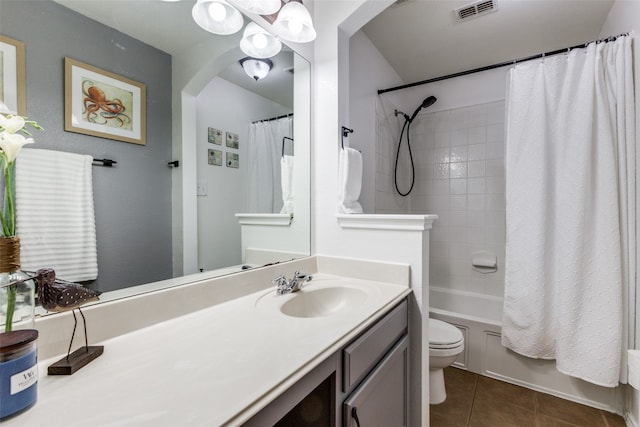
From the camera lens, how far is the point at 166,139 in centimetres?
98

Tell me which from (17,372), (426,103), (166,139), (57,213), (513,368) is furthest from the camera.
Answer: (426,103)

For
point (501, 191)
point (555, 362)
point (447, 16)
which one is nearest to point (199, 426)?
point (555, 362)

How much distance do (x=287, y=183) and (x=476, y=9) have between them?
5.30 feet

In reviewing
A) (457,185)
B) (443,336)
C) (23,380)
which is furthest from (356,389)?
(457,185)

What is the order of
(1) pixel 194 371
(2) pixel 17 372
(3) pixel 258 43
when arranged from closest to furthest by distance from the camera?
(2) pixel 17 372 → (1) pixel 194 371 → (3) pixel 258 43

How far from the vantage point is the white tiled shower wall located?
249 cm

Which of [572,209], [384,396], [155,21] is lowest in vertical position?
[384,396]

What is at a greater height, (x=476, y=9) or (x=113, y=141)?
(x=476, y=9)

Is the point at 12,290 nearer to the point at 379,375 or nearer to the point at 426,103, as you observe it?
the point at 379,375

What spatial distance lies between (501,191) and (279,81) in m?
2.08

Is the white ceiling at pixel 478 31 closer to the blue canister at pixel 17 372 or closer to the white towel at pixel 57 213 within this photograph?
the white towel at pixel 57 213

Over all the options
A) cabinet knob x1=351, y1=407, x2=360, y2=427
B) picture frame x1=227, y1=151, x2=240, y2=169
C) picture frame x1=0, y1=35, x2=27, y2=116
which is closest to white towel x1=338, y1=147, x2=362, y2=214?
picture frame x1=227, y1=151, x2=240, y2=169

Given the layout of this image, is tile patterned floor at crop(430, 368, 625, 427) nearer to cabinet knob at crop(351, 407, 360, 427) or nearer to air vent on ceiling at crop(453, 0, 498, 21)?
cabinet knob at crop(351, 407, 360, 427)

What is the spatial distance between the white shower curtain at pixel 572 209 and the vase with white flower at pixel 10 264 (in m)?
2.19
